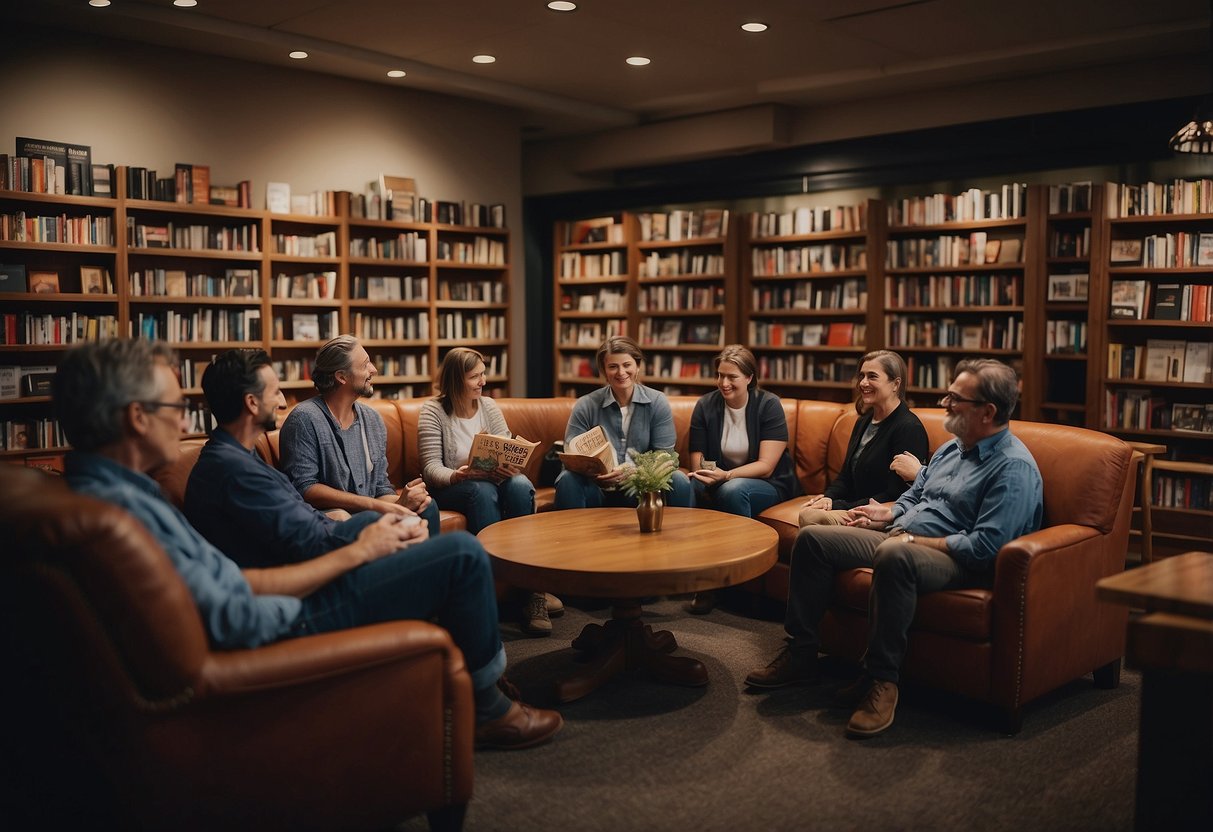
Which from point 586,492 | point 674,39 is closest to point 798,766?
point 586,492

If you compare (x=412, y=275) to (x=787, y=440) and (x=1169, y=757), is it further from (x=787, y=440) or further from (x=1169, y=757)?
(x=1169, y=757)

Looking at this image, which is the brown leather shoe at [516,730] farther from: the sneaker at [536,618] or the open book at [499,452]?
the open book at [499,452]

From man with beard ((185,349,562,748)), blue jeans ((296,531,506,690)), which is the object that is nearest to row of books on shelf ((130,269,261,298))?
man with beard ((185,349,562,748))

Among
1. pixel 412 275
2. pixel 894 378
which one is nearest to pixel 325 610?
pixel 894 378

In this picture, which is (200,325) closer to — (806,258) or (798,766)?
(806,258)

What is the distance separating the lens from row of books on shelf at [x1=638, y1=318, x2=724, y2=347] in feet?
26.5

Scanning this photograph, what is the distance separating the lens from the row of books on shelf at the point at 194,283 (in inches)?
232

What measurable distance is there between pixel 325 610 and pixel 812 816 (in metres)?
1.35

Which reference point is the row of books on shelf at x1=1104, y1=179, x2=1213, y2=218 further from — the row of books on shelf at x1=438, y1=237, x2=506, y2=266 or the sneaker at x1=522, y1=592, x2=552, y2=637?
the row of books on shelf at x1=438, y1=237, x2=506, y2=266

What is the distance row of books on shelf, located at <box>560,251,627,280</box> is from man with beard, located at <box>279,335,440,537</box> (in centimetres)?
489

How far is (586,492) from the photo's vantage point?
4426 mm

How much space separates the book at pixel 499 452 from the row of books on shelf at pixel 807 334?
3696 mm

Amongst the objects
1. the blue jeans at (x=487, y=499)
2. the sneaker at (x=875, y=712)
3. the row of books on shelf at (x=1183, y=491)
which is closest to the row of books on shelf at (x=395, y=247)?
the blue jeans at (x=487, y=499)

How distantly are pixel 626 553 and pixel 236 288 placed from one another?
4.04m
